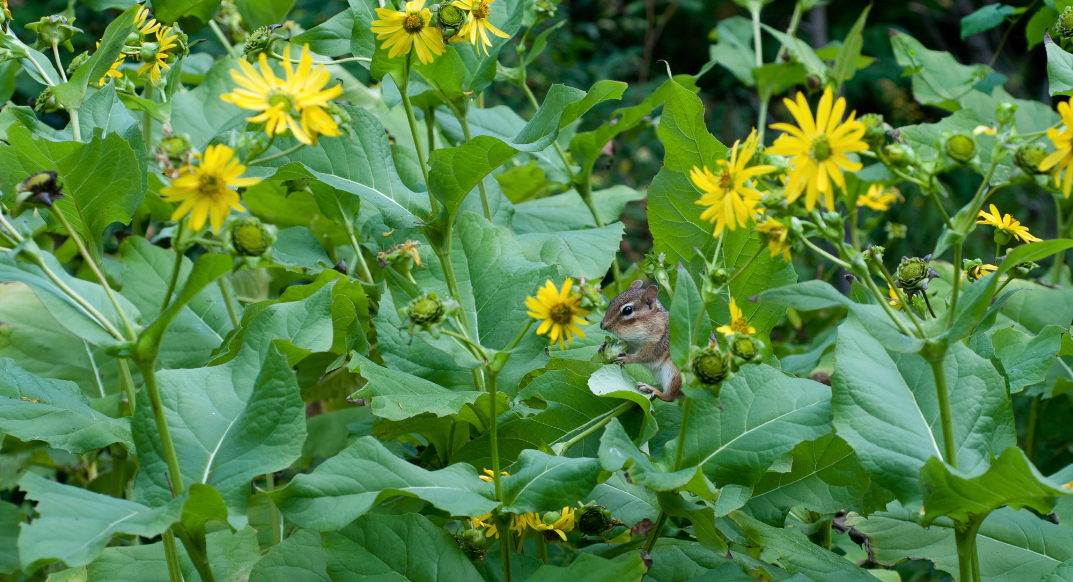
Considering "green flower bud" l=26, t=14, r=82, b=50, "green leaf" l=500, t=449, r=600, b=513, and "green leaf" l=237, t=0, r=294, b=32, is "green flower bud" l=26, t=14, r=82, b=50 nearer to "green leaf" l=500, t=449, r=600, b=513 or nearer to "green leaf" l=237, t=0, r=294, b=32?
"green leaf" l=237, t=0, r=294, b=32

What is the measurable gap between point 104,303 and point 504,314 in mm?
591

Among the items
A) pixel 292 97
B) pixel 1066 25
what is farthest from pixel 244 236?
pixel 1066 25

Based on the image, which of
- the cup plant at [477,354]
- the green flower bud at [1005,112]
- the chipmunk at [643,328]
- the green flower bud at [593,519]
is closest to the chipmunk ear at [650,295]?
the chipmunk at [643,328]

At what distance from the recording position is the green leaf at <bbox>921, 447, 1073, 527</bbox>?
2.93ft

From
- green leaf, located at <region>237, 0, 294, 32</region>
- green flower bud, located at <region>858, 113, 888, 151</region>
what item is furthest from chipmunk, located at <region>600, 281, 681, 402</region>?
green leaf, located at <region>237, 0, 294, 32</region>

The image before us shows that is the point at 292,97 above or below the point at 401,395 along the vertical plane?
above

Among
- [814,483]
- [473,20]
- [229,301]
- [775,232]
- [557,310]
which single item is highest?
[473,20]

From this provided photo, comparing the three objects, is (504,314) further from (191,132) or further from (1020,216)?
(1020,216)

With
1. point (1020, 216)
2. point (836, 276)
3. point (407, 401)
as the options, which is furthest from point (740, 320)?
point (1020, 216)

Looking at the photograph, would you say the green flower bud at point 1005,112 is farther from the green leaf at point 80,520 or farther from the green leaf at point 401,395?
the green leaf at point 80,520

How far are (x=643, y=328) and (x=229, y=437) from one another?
83cm

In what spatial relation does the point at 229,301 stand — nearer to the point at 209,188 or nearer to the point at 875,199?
the point at 209,188

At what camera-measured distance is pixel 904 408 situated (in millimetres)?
1081

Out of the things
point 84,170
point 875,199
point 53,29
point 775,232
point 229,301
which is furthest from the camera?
point 875,199
